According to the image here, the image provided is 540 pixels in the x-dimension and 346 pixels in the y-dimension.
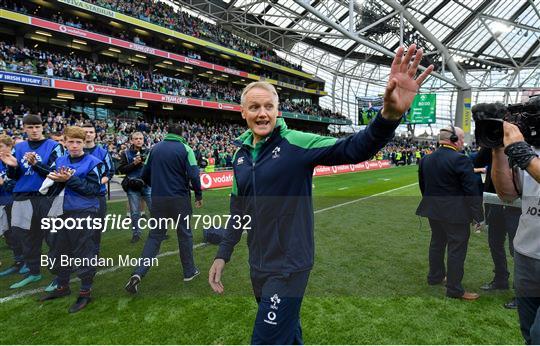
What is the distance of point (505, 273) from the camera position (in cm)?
403

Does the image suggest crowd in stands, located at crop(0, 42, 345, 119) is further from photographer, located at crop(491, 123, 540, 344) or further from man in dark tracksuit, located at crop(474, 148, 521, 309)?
photographer, located at crop(491, 123, 540, 344)

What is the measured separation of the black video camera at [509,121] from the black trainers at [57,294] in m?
4.56

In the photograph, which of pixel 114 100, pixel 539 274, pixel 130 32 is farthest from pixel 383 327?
pixel 130 32

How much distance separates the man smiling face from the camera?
203 centimetres

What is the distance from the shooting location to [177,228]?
4.25 m

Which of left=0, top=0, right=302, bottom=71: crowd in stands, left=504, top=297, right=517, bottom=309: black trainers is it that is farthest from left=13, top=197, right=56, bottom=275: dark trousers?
left=0, top=0, right=302, bottom=71: crowd in stands

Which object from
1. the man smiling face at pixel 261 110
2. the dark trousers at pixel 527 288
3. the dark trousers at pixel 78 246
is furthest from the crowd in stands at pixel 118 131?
the dark trousers at pixel 527 288

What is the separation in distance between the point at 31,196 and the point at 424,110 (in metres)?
27.0

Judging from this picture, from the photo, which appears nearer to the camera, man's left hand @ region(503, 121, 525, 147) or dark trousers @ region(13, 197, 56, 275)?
man's left hand @ region(503, 121, 525, 147)

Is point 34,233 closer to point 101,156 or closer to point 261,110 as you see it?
point 101,156

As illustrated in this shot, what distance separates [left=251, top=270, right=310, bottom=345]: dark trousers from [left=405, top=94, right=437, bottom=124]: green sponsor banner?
87.7 feet

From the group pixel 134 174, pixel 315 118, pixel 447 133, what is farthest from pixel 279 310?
pixel 315 118

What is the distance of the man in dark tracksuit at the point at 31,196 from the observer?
4195 mm

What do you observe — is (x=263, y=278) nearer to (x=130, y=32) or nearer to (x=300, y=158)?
(x=300, y=158)
